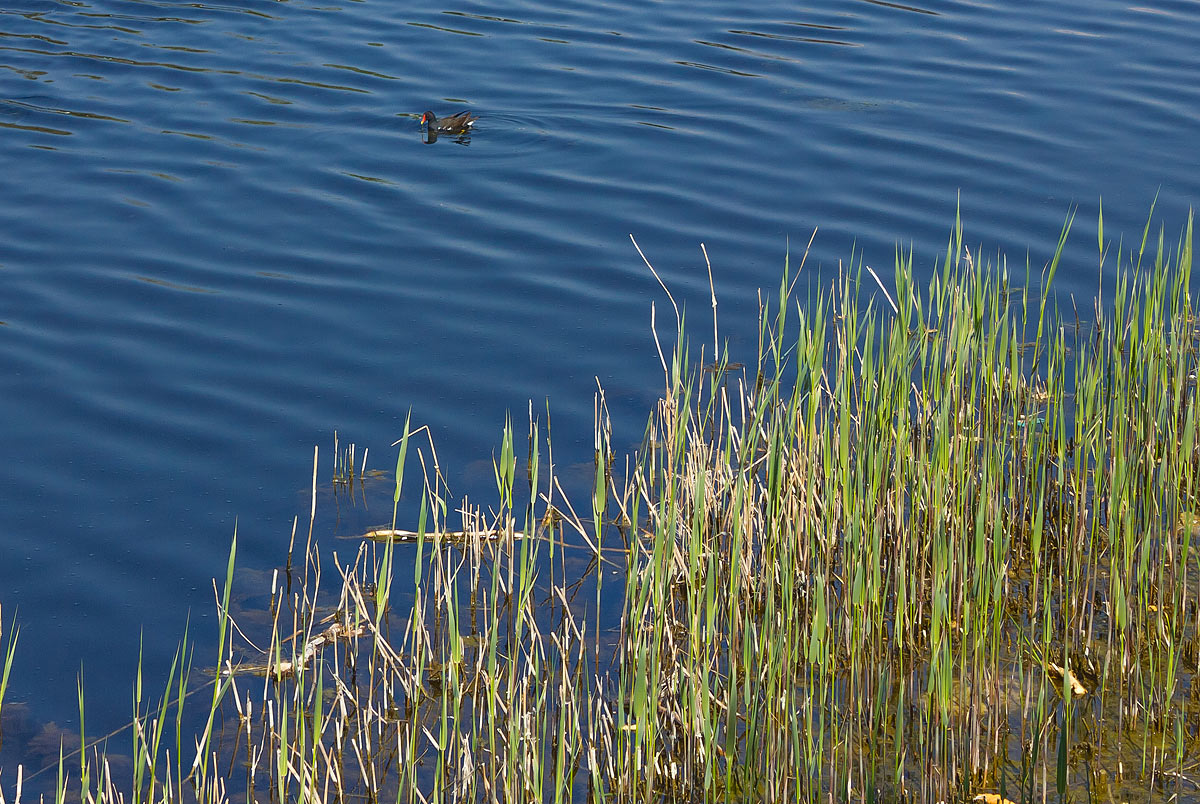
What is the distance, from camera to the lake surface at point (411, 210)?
5.55 metres

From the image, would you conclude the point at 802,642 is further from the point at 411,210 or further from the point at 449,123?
the point at 449,123

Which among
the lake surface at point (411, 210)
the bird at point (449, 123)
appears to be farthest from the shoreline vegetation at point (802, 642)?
the bird at point (449, 123)

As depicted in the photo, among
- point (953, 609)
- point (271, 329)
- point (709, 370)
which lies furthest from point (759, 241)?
point (953, 609)

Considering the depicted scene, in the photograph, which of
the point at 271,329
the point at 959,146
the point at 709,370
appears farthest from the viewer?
the point at 959,146

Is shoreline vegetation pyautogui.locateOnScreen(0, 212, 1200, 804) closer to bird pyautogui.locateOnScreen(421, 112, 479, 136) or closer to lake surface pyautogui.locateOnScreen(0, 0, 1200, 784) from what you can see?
lake surface pyautogui.locateOnScreen(0, 0, 1200, 784)

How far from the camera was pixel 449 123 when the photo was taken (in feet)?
30.1

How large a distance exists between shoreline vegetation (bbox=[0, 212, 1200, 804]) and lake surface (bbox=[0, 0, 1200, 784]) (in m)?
0.75

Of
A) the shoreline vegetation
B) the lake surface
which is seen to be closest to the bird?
the lake surface

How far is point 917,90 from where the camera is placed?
10.1m

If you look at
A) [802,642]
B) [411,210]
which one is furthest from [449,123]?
[802,642]

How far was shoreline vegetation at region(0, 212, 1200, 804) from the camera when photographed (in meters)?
3.57

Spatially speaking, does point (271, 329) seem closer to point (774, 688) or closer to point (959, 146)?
point (774, 688)

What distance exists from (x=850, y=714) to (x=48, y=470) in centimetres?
352

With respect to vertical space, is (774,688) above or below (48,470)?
above
